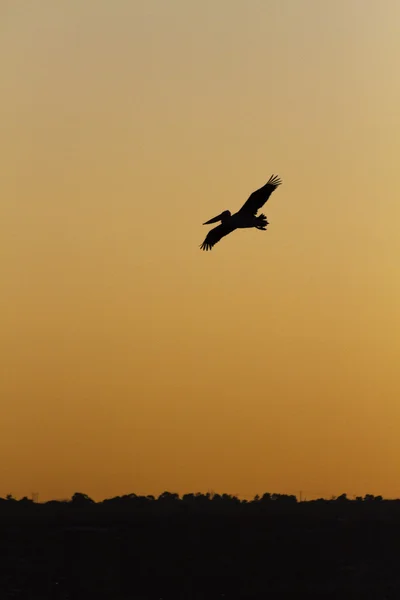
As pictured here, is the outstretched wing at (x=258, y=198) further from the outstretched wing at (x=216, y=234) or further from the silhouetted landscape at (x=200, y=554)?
the silhouetted landscape at (x=200, y=554)

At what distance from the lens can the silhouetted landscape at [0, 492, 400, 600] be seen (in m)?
72.1

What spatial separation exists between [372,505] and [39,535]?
2291cm

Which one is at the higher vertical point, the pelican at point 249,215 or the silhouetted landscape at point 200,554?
Result: the pelican at point 249,215

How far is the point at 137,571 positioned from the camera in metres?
74.6

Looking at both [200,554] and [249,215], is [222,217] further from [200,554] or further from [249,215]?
[200,554]

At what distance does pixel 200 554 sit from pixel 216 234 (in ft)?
58.8

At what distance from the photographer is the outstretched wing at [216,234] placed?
63000mm

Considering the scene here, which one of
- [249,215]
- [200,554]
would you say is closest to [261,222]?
[249,215]

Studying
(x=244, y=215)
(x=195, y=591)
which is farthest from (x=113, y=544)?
(x=244, y=215)

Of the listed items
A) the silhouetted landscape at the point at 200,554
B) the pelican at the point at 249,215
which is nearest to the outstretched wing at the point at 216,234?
the pelican at the point at 249,215

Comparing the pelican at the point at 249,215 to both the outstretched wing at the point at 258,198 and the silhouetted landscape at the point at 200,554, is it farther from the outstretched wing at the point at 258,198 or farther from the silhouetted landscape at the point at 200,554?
the silhouetted landscape at the point at 200,554

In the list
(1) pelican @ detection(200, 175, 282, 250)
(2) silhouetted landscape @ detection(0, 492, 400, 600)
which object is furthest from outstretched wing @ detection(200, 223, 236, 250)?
(2) silhouetted landscape @ detection(0, 492, 400, 600)

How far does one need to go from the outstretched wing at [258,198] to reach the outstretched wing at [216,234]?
104 cm

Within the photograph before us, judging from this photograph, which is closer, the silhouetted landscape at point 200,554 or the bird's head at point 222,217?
the bird's head at point 222,217
